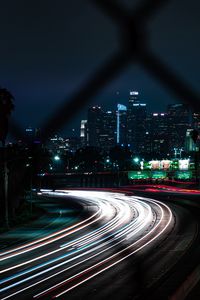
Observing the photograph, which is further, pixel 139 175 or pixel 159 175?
pixel 159 175

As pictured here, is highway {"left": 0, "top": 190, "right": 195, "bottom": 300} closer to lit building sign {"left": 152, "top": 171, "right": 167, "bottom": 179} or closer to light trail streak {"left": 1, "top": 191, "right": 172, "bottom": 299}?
light trail streak {"left": 1, "top": 191, "right": 172, "bottom": 299}

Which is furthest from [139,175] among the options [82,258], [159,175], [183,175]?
[82,258]

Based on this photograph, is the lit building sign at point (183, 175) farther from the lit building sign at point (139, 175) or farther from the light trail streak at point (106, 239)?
the light trail streak at point (106, 239)

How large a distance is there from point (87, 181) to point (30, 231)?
134935 mm

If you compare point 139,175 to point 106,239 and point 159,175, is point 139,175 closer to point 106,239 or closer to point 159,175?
point 159,175

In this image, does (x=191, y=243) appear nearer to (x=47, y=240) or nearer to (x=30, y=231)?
(x=47, y=240)

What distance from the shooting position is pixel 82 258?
31.1 metres

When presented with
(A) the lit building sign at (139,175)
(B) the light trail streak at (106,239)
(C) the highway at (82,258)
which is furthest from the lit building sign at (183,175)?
(C) the highway at (82,258)

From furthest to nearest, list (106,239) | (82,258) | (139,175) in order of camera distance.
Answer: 1. (139,175)
2. (106,239)
3. (82,258)

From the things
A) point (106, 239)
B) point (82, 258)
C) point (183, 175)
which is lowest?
point (82, 258)

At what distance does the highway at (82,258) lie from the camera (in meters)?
21.4

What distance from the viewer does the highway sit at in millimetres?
21391

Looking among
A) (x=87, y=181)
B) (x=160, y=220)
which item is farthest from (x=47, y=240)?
(x=87, y=181)

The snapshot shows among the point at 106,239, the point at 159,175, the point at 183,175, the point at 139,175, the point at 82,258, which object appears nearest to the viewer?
the point at 82,258
